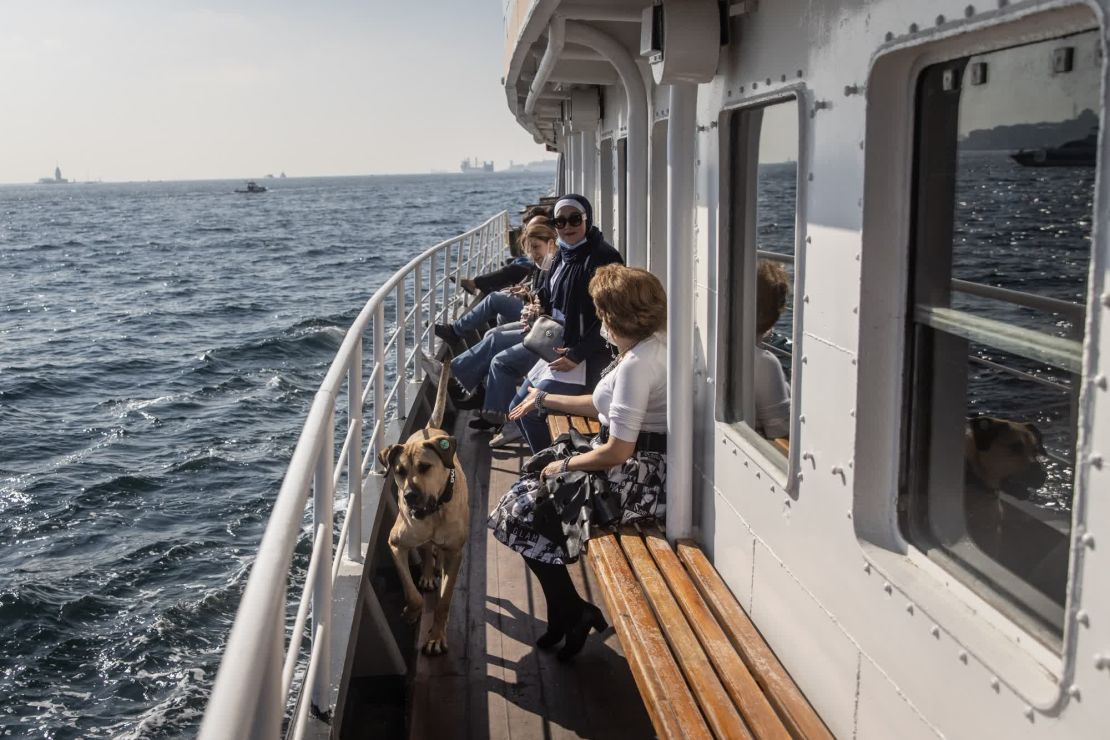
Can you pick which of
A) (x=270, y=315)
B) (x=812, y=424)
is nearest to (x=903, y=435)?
(x=812, y=424)

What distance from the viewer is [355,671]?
365 centimetres

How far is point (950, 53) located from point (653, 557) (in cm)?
215

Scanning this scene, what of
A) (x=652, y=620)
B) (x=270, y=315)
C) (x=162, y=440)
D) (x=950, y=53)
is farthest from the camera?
(x=270, y=315)

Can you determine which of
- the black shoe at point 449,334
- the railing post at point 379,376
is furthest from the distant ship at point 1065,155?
the black shoe at point 449,334

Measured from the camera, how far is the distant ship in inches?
60.4

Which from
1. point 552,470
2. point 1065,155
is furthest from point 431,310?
point 1065,155

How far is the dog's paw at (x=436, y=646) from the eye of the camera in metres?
3.91

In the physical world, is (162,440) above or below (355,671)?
below

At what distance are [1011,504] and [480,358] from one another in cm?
513

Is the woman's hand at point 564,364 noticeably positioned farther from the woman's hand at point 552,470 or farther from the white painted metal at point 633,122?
the woman's hand at point 552,470

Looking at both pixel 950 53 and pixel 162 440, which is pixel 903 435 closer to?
pixel 950 53

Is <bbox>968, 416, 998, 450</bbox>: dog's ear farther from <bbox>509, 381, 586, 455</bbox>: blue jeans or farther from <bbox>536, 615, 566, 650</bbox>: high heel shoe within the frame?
<bbox>509, 381, 586, 455</bbox>: blue jeans

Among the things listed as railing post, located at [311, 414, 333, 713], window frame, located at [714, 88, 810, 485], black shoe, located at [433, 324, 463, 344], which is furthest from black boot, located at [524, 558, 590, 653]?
black shoe, located at [433, 324, 463, 344]

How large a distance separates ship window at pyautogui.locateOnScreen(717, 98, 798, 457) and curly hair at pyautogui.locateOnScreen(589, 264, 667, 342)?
0.36m
